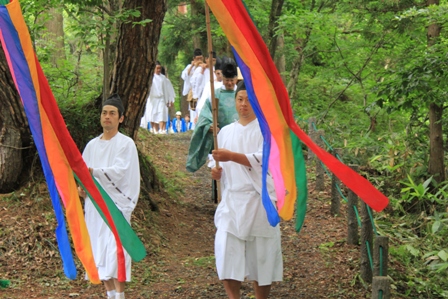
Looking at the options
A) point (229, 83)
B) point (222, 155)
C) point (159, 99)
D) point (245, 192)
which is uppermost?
point (159, 99)

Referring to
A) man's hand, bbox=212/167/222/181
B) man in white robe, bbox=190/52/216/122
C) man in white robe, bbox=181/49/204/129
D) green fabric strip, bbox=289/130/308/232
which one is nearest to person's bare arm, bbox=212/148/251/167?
man's hand, bbox=212/167/222/181

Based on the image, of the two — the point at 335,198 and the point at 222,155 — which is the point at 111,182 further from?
the point at 335,198

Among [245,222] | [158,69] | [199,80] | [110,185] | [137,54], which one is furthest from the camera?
[158,69]

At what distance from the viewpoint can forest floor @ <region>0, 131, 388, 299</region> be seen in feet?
22.7

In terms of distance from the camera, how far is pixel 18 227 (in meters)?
7.91

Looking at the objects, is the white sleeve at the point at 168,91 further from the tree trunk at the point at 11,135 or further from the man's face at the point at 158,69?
the tree trunk at the point at 11,135

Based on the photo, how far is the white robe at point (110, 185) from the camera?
5.89m

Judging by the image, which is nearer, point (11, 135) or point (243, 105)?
point (243, 105)

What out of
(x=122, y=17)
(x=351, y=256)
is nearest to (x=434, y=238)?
(x=351, y=256)

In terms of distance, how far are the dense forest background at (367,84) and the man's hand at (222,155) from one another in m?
2.76

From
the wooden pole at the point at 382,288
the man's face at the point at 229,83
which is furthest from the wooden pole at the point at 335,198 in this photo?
the wooden pole at the point at 382,288

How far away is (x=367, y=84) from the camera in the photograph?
12883 millimetres

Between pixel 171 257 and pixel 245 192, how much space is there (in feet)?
10.0

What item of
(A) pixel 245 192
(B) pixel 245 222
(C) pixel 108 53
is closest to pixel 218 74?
(C) pixel 108 53
